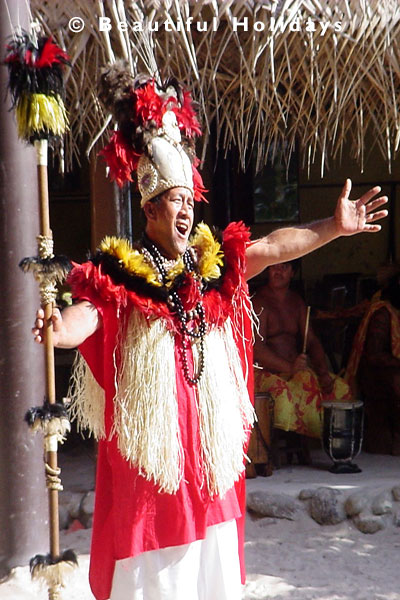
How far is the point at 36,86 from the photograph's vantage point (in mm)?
2562

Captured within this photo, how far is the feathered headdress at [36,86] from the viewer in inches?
101

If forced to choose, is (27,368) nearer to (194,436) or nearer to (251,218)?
(194,436)

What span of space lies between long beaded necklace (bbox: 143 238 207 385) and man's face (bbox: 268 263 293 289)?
10.1 ft

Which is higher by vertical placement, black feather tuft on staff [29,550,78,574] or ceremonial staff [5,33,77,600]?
ceremonial staff [5,33,77,600]

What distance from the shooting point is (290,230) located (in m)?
2.90

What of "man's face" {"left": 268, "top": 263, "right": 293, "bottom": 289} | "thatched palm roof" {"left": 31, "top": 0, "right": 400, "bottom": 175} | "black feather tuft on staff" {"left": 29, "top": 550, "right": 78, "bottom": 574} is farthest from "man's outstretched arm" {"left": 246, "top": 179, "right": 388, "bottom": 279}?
"man's face" {"left": 268, "top": 263, "right": 293, "bottom": 289}

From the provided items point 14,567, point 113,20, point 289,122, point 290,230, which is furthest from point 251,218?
point 290,230

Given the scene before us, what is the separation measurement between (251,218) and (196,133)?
5.07 meters

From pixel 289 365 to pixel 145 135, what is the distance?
318 cm

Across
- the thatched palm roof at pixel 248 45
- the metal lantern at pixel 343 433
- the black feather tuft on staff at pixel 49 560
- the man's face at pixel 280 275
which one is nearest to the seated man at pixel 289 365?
the man's face at pixel 280 275

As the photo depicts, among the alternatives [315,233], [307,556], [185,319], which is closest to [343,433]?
[307,556]

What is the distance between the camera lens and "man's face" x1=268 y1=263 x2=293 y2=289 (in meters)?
5.88

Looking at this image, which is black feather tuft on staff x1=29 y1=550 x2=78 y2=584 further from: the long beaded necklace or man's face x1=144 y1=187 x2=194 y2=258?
man's face x1=144 y1=187 x2=194 y2=258

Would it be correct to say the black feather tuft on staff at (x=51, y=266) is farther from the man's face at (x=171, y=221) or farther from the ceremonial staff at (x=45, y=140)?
the man's face at (x=171, y=221)
